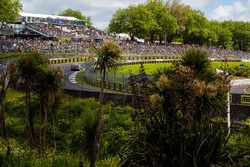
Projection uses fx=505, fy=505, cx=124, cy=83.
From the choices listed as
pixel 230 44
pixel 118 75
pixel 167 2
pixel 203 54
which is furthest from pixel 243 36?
pixel 203 54

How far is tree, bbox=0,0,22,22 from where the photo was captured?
9406 cm

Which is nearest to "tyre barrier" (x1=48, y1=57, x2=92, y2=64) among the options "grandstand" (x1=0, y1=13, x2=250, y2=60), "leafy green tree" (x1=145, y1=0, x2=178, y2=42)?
"grandstand" (x1=0, y1=13, x2=250, y2=60)

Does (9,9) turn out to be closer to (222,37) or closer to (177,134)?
(222,37)

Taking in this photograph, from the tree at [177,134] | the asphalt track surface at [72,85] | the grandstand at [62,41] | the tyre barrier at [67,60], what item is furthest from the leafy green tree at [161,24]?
the tree at [177,134]

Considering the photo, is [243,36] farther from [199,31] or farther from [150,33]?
[150,33]

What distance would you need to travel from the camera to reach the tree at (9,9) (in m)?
94.1

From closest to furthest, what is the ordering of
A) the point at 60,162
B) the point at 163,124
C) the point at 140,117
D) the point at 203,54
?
the point at 163,124, the point at 140,117, the point at 60,162, the point at 203,54

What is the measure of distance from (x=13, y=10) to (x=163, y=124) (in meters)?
90.3

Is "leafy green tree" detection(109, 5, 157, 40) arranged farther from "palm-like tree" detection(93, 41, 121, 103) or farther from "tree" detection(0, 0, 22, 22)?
"palm-like tree" detection(93, 41, 121, 103)

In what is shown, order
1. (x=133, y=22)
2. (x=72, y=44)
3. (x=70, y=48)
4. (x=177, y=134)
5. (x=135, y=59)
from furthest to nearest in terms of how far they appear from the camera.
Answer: (x=133, y=22), (x=72, y=44), (x=70, y=48), (x=135, y=59), (x=177, y=134)

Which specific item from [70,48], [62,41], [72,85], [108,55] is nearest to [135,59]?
[70,48]

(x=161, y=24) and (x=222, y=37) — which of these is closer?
(x=161, y=24)

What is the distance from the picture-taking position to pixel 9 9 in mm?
96375

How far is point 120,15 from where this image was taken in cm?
12650
